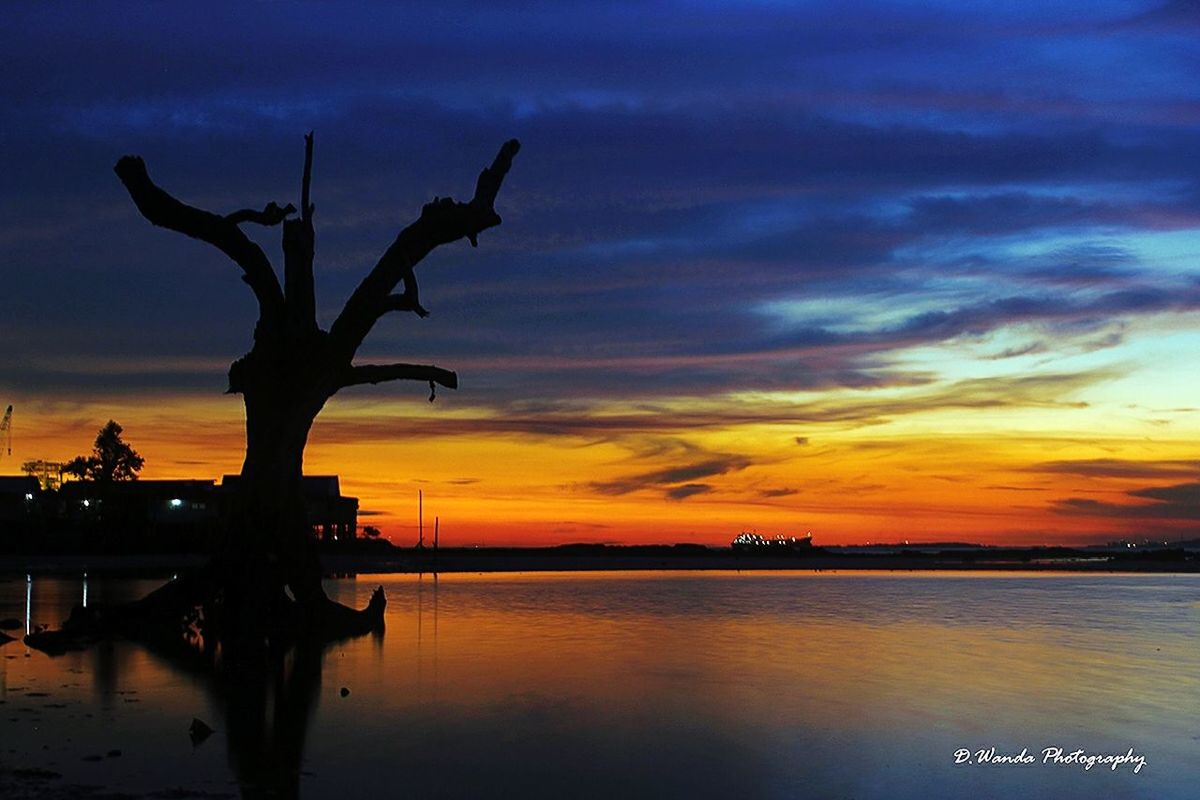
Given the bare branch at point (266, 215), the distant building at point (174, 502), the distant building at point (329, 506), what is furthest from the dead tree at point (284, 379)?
the distant building at point (329, 506)

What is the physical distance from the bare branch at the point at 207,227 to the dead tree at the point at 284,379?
24mm

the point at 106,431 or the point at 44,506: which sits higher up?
the point at 106,431

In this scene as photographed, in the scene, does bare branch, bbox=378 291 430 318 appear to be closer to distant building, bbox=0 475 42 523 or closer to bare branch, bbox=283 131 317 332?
bare branch, bbox=283 131 317 332

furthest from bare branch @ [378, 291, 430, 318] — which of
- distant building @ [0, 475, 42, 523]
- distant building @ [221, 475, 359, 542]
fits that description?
distant building @ [0, 475, 42, 523]

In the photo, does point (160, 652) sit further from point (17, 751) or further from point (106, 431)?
point (106, 431)

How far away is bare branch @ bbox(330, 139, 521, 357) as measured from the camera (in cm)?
2544

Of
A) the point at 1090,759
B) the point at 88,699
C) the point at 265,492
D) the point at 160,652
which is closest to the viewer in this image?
the point at 1090,759

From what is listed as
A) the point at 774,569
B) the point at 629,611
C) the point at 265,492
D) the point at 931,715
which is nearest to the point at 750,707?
the point at 931,715

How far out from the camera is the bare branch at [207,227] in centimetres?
2303

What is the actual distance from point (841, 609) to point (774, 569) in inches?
2260

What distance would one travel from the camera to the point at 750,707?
18.5 meters

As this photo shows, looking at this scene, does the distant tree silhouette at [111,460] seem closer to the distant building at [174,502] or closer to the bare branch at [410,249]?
the distant building at [174,502]

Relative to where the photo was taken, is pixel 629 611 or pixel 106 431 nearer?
pixel 629 611

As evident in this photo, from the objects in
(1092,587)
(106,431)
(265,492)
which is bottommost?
(1092,587)
